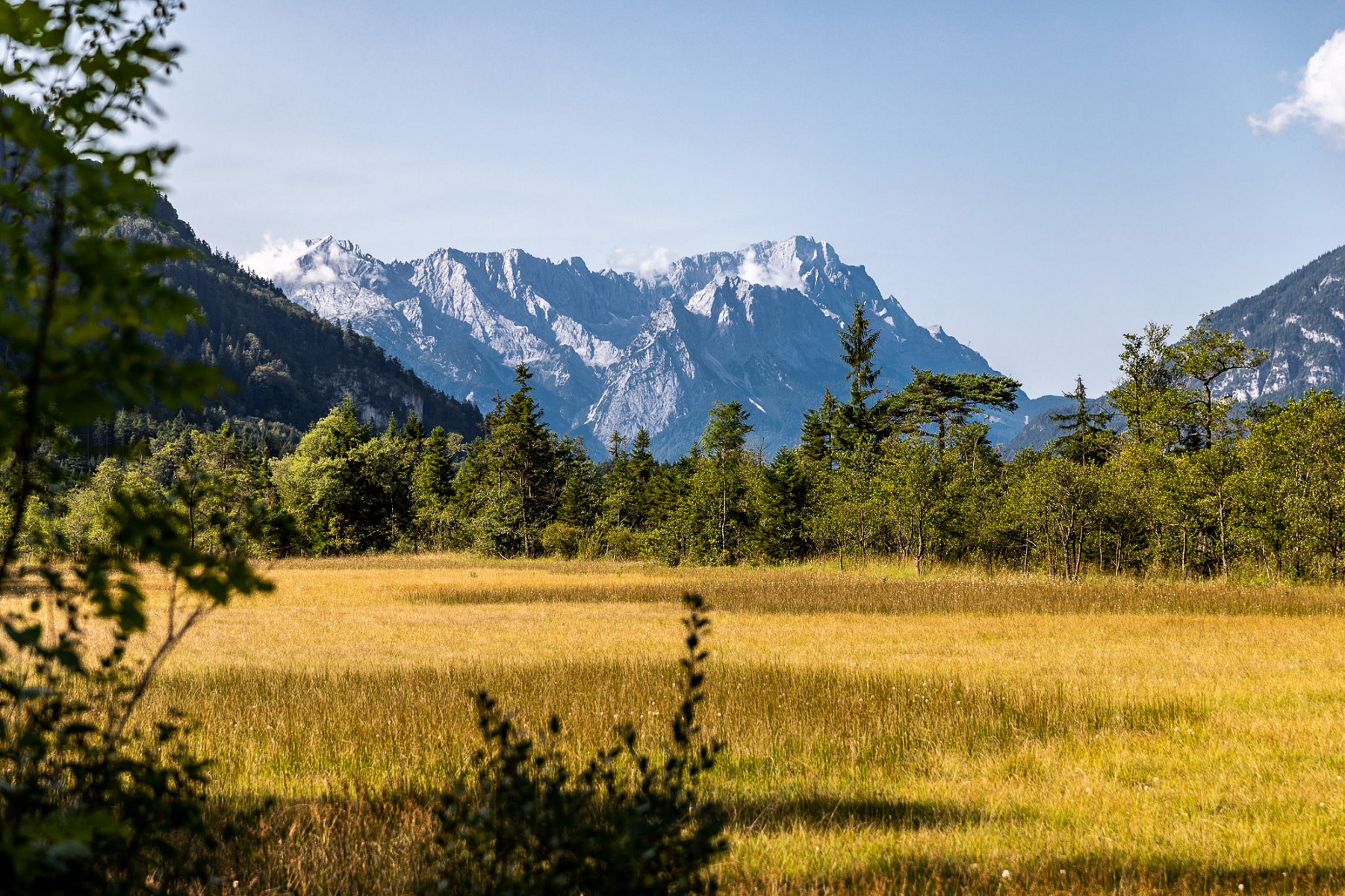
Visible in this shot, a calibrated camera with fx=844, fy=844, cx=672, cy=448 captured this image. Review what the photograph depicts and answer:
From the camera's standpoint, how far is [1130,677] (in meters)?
13.0

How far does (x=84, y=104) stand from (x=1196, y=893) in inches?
278

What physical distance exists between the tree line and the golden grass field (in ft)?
30.8

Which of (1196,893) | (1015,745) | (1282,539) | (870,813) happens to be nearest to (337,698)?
(870,813)

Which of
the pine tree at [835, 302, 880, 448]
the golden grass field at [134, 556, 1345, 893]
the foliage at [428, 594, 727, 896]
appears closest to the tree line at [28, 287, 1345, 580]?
the pine tree at [835, 302, 880, 448]

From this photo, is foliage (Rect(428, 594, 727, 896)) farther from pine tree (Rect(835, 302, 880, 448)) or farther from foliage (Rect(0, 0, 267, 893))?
pine tree (Rect(835, 302, 880, 448))

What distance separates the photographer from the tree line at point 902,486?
3403 centimetres

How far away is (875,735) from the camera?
9.34m

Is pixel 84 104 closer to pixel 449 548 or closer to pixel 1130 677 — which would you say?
pixel 1130 677

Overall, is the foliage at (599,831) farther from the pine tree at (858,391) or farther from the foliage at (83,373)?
the pine tree at (858,391)

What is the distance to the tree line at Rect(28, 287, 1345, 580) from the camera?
34.0m

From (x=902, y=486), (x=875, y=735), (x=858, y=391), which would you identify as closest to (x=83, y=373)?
(x=875, y=735)

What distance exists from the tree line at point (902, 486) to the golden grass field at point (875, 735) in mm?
9395

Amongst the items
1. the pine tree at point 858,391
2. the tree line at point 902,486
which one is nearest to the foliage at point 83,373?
the tree line at point 902,486

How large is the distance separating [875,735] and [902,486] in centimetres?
3243
